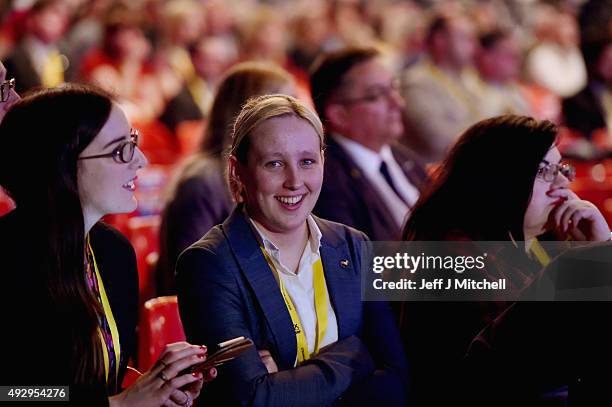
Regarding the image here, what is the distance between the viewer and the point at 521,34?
11.3 meters

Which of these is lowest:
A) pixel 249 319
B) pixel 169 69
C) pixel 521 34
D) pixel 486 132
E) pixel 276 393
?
pixel 276 393

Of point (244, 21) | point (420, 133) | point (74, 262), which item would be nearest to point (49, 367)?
point (74, 262)

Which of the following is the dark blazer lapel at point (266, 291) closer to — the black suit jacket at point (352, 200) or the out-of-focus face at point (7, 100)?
the out-of-focus face at point (7, 100)

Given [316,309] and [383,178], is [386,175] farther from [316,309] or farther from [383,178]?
[316,309]

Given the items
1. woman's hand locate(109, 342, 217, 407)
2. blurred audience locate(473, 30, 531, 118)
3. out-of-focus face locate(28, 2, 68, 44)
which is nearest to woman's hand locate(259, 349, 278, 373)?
woman's hand locate(109, 342, 217, 407)

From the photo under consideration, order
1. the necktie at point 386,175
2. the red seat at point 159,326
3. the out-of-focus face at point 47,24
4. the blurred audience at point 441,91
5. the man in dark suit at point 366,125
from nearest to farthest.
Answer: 1. the red seat at point 159,326
2. the man in dark suit at point 366,125
3. the necktie at point 386,175
4. the blurred audience at point 441,91
5. the out-of-focus face at point 47,24

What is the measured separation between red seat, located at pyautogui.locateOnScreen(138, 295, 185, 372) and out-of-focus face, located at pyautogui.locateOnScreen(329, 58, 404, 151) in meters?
1.36

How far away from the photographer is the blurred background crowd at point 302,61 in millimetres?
5652

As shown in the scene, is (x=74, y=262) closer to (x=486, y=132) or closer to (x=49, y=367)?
(x=49, y=367)

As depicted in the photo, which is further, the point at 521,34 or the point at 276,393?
the point at 521,34

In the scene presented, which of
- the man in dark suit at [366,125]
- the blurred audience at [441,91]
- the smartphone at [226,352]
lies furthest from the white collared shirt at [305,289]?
the blurred audience at [441,91]

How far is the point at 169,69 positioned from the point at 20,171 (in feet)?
20.0

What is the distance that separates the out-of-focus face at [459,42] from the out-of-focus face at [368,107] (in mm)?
2961

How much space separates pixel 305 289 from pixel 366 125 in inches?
60.1
